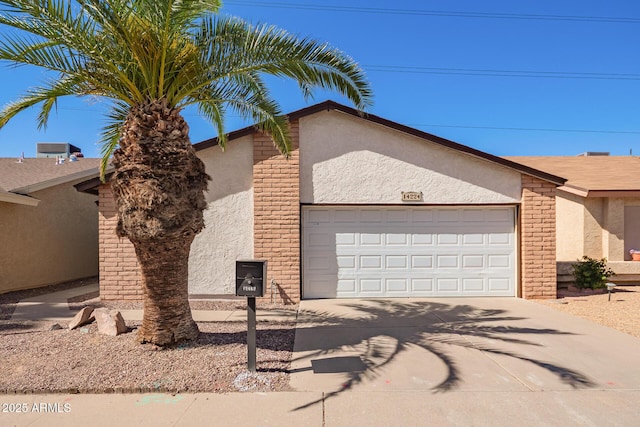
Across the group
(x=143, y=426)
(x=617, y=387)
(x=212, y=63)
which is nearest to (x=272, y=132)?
(x=212, y=63)

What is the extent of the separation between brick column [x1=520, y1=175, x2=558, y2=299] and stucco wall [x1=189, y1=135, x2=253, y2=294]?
22.4 feet

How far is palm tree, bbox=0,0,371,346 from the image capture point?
4844mm

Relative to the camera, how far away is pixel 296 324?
676cm

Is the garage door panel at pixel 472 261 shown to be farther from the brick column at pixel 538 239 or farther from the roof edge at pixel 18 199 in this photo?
the roof edge at pixel 18 199

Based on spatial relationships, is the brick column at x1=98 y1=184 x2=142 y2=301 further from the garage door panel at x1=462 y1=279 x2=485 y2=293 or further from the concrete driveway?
the garage door panel at x1=462 y1=279 x2=485 y2=293

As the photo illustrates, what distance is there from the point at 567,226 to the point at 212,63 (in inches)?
488

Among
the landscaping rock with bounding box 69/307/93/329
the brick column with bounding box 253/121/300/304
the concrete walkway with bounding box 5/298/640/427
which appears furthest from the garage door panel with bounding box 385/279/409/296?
the landscaping rock with bounding box 69/307/93/329

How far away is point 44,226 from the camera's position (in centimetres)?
1142

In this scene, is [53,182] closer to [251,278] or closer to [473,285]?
[251,278]

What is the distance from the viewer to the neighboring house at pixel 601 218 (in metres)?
10.7

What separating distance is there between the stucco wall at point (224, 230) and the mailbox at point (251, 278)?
4196 millimetres

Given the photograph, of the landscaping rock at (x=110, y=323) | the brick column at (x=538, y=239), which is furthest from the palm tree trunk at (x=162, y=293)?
the brick column at (x=538, y=239)

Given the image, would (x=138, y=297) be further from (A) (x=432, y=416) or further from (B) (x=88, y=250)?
(A) (x=432, y=416)

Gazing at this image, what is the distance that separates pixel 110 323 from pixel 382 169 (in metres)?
6.54
